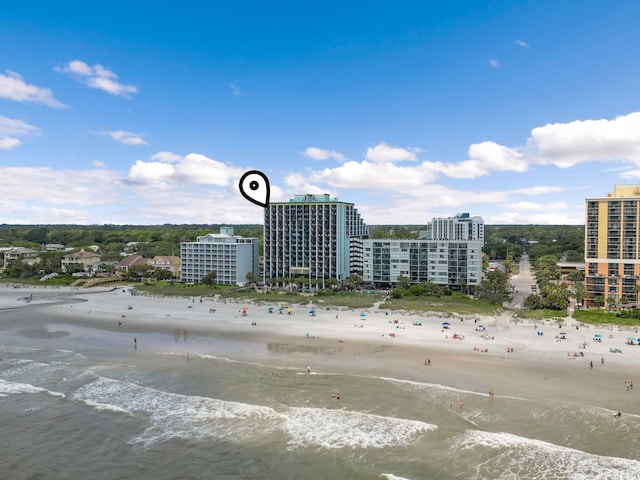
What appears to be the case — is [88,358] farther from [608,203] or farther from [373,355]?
[608,203]

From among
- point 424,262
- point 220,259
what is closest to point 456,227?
point 424,262

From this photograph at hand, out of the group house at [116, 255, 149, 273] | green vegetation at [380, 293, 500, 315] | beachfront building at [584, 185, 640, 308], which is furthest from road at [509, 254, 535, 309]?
house at [116, 255, 149, 273]

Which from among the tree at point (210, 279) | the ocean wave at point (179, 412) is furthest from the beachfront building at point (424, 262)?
the ocean wave at point (179, 412)

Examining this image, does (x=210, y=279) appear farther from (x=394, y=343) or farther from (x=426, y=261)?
(x=394, y=343)

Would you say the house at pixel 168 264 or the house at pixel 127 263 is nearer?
the house at pixel 168 264

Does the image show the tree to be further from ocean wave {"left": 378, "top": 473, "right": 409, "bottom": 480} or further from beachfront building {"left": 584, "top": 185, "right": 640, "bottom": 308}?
ocean wave {"left": 378, "top": 473, "right": 409, "bottom": 480}

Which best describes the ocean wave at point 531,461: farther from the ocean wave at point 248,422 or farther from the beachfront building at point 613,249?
the beachfront building at point 613,249
